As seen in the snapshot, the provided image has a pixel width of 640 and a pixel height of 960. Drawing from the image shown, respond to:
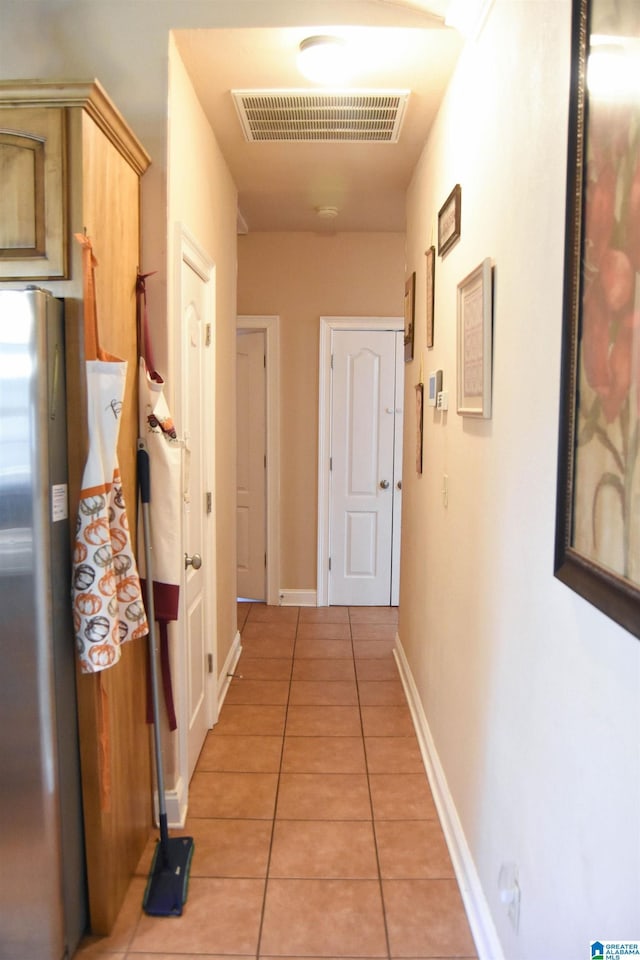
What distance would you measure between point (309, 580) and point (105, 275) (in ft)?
11.1

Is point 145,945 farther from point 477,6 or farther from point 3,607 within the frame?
point 477,6

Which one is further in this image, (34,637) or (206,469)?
Result: (206,469)

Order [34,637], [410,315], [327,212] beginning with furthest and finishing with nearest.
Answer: [327,212] → [410,315] → [34,637]

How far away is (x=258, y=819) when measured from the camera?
2.27 m

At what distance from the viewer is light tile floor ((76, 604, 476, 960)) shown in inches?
68.5

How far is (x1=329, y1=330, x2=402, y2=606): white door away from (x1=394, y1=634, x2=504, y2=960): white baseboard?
178 centimetres

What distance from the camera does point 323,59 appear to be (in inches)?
81.2

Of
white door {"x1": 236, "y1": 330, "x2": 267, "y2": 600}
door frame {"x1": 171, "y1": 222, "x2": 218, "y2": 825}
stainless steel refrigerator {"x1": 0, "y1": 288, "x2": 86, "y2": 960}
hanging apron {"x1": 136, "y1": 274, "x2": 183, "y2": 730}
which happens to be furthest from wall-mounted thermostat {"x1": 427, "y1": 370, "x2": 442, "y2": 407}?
white door {"x1": 236, "y1": 330, "x2": 267, "y2": 600}

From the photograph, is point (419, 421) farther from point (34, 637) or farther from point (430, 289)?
point (34, 637)

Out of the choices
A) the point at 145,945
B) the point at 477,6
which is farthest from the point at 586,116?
the point at 145,945

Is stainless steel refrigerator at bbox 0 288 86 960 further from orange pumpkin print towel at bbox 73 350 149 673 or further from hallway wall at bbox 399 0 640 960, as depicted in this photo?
hallway wall at bbox 399 0 640 960

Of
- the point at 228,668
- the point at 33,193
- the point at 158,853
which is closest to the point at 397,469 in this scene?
the point at 228,668

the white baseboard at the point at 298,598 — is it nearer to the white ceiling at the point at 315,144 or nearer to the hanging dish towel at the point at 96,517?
the white ceiling at the point at 315,144

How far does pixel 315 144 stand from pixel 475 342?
161 centimetres
